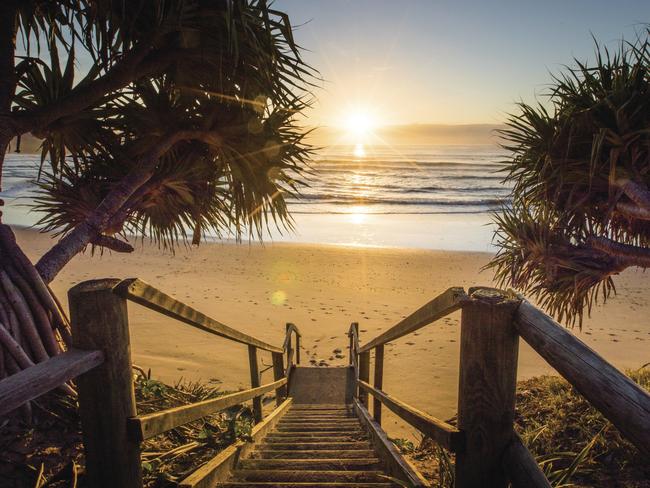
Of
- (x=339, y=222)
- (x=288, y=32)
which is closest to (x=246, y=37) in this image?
(x=288, y=32)

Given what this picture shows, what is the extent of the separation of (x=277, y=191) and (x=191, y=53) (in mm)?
1721

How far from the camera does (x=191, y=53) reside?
327cm

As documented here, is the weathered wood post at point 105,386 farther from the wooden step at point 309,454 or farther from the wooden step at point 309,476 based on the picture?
the wooden step at point 309,454

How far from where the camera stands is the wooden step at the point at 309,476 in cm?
252

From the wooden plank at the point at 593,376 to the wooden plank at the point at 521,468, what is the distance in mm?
356

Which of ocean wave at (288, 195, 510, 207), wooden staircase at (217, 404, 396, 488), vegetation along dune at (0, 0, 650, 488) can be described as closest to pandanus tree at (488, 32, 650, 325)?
vegetation along dune at (0, 0, 650, 488)

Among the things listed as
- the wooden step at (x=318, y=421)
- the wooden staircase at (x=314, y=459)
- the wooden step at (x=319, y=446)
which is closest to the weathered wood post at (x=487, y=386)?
the wooden staircase at (x=314, y=459)

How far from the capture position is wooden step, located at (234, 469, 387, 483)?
2520 mm

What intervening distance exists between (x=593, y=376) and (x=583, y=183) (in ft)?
13.6

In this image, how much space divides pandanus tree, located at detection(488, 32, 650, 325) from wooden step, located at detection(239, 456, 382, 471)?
337 cm

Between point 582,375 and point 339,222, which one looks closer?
point 582,375

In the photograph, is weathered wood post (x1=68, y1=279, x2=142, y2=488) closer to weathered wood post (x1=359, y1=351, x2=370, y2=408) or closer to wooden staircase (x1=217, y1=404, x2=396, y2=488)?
wooden staircase (x1=217, y1=404, x2=396, y2=488)

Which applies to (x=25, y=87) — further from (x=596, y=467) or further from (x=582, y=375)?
(x=596, y=467)

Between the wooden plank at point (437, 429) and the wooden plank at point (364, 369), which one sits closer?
the wooden plank at point (437, 429)
